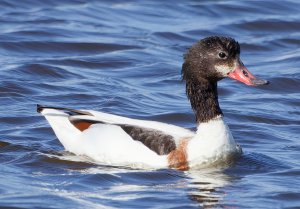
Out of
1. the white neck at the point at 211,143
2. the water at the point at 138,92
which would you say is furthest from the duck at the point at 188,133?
the water at the point at 138,92

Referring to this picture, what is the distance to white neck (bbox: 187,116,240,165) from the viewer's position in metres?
12.1

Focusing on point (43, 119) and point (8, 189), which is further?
point (43, 119)

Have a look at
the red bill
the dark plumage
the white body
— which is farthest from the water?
the red bill

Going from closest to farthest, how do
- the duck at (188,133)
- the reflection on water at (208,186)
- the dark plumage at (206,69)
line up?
the reflection on water at (208,186)
the duck at (188,133)
the dark plumage at (206,69)

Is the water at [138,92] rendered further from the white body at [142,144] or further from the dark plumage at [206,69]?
the dark plumage at [206,69]

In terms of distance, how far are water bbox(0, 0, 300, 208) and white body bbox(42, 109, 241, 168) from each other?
134mm

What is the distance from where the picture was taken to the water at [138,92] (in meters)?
11.2

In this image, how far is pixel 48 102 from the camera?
597 inches

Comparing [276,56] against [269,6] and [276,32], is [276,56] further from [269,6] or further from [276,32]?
[269,6]

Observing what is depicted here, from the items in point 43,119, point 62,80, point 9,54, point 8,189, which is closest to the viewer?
point 8,189

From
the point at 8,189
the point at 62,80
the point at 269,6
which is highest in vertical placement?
the point at 269,6

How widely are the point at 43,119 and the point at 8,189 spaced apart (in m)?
3.37

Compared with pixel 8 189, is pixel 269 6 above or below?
above

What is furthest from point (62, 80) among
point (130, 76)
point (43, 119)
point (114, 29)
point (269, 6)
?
point (269, 6)
